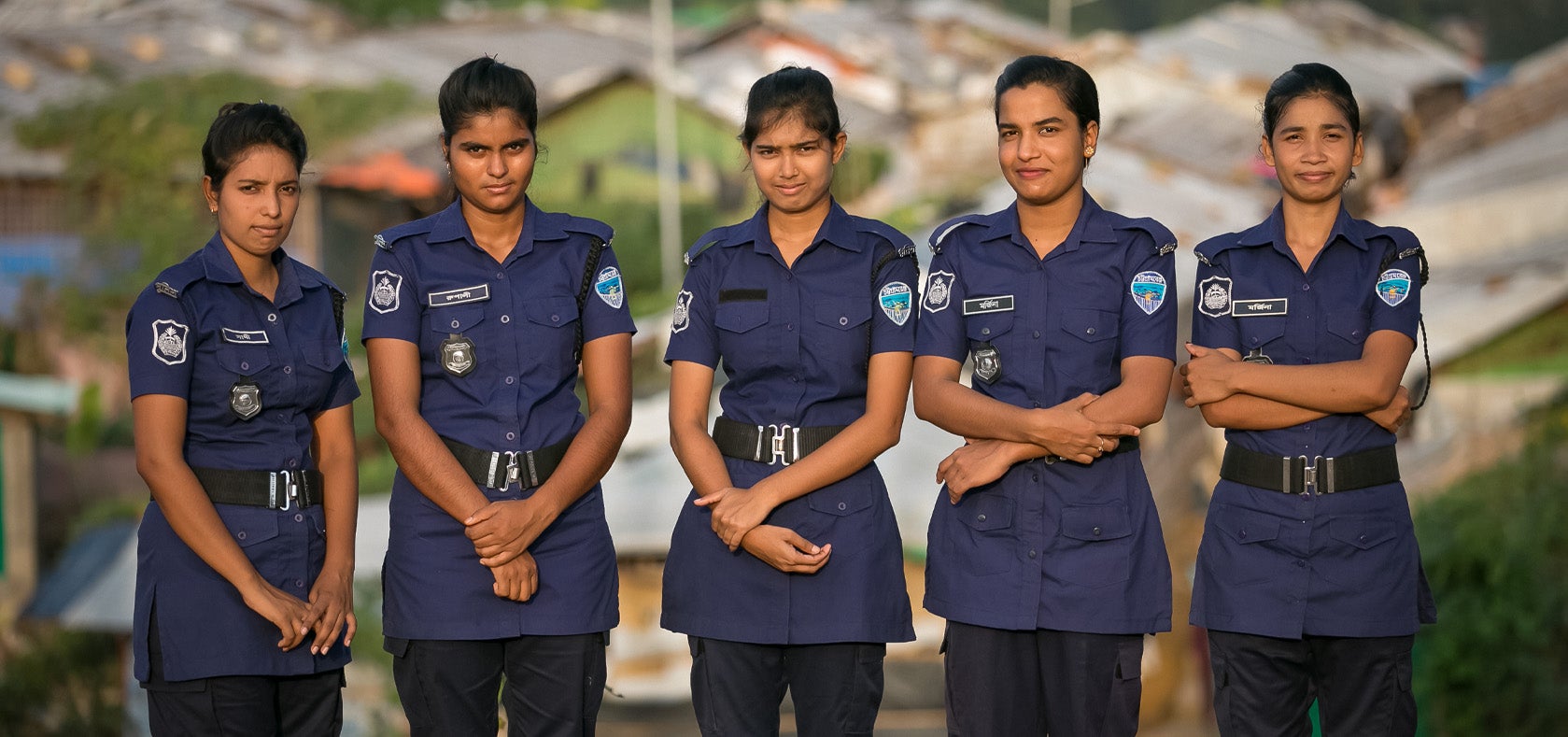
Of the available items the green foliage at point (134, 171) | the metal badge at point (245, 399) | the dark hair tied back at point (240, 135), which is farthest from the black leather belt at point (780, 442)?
the green foliage at point (134, 171)

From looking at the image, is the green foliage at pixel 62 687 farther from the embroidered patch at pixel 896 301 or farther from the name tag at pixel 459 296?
the embroidered patch at pixel 896 301

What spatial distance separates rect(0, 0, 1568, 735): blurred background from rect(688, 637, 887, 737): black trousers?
4248 millimetres

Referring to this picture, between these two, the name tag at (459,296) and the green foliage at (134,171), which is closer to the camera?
the name tag at (459,296)

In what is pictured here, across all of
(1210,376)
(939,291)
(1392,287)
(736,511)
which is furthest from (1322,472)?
(736,511)

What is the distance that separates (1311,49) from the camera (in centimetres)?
1830

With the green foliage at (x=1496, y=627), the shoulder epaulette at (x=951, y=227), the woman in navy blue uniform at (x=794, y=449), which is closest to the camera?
the woman in navy blue uniform at (x=794, y=449)

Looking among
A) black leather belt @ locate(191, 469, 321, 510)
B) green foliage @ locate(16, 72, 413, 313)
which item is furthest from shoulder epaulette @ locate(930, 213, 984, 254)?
green foliage @ locate(16, 72, 413, 313)

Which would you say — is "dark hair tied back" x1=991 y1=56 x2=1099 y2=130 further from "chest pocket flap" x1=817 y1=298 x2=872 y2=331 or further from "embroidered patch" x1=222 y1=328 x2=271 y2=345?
"embroidered patch" x1=222 y1=328 x2=271 y2=345

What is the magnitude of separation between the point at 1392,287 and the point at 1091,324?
2.20 ft

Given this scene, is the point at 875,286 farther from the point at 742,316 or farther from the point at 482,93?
the point at 482,93

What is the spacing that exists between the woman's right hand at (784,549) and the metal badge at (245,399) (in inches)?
40.7

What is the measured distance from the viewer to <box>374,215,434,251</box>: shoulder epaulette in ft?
10.2

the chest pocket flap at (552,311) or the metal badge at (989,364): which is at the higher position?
the chest pocket flap at (552,311)

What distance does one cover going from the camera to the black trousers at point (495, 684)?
3002 mm
